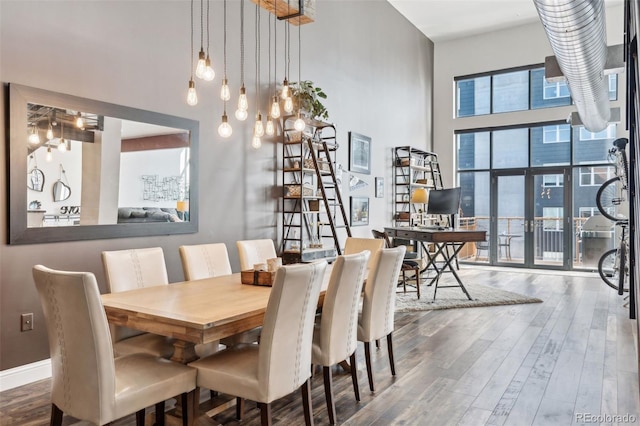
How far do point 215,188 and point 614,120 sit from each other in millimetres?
6791

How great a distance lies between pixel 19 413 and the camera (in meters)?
2.65

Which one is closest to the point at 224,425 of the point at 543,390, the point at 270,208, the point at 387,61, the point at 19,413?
the point at 19,413

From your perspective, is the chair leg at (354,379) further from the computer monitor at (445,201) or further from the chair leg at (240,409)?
the computer monitor at (445,201)

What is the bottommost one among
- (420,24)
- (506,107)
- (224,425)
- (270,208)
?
(224,425)

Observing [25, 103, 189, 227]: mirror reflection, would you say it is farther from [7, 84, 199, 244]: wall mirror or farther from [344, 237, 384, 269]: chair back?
[344, 237, 384, 269]: chair back

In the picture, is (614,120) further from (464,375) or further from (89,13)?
(89,13)

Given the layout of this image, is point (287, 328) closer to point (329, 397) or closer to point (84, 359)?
point (329, 397)

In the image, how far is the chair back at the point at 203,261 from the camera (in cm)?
332

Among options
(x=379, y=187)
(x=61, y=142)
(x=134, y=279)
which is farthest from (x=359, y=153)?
(x=134, y=279)

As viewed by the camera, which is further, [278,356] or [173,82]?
[173,82]

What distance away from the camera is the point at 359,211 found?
6.99 meters

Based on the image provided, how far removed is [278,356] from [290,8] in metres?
3.01

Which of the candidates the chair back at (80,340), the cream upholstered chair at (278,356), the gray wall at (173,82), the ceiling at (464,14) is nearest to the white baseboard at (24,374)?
the gray wall at (173,82)

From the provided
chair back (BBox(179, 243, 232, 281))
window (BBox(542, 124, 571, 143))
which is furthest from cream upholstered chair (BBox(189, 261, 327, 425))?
window (BBox(542, 124, 571, 143))
